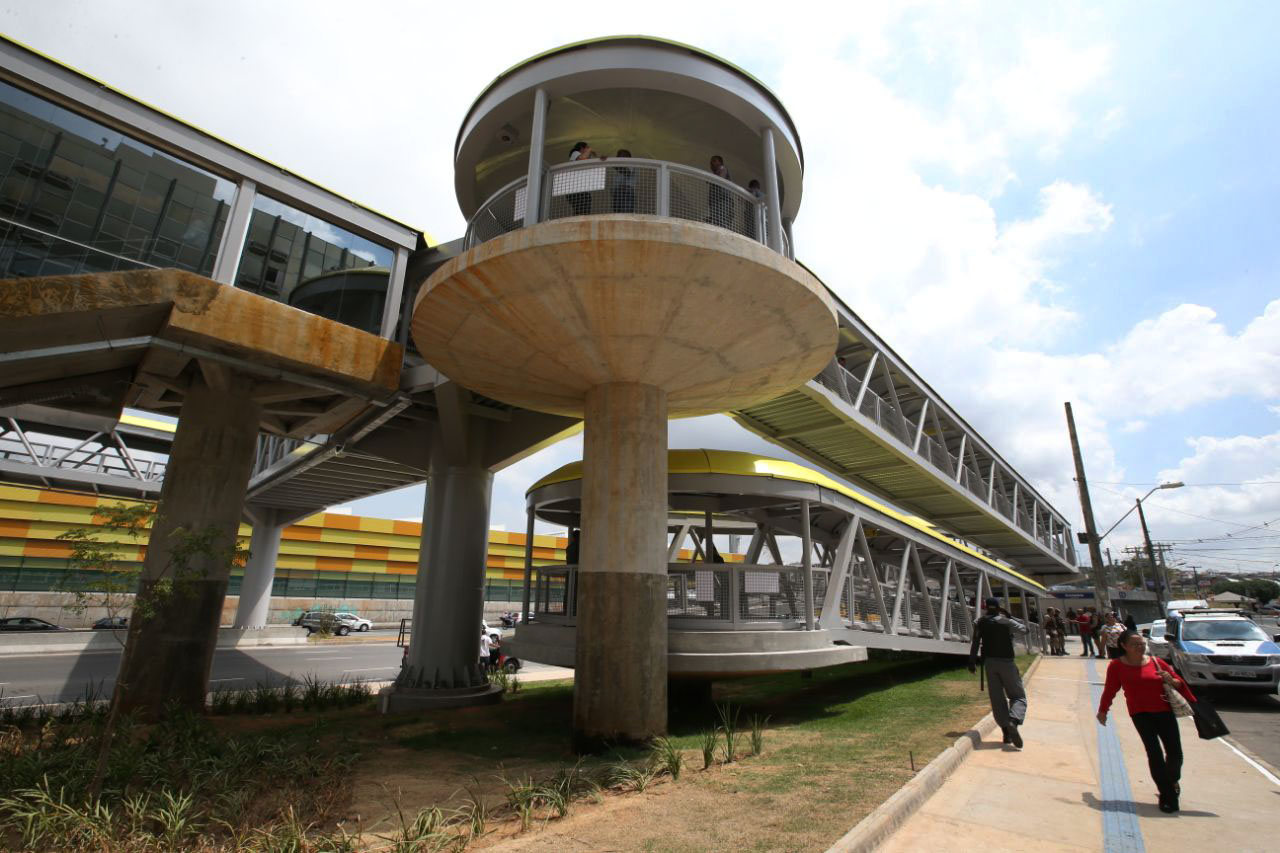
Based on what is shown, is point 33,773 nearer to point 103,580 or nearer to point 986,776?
point 103,580

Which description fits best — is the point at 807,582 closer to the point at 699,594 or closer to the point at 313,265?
the point at 699,594

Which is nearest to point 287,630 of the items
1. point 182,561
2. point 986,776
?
point 182,561

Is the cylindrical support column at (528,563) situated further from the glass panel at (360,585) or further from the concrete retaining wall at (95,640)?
the glass panel at (360,585)

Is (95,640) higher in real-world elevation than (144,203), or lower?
lower

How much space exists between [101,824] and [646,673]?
610cm

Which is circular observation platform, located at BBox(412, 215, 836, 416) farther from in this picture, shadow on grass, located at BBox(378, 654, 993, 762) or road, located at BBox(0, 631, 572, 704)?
road, located at BBox(0, 631, 572, 704)

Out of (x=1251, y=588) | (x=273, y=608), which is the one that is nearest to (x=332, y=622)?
(x=273, y=608)

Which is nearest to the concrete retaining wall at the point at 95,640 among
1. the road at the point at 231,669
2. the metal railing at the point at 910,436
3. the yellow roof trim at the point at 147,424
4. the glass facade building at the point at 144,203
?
the road at the point at 231,669

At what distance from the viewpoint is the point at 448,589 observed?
1569 centimetres

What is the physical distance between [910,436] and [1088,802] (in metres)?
17.0

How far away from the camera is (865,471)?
21266 millimetres

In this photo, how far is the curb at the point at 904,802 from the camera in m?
5.06

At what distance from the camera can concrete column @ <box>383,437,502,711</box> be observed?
15.0m

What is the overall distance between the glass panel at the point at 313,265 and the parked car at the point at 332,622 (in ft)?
98.9
